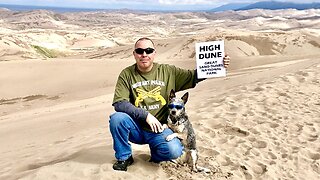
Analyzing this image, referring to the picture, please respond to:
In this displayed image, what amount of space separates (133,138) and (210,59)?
3.52ft

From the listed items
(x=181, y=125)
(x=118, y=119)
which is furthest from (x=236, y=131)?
(x=118, y=119)

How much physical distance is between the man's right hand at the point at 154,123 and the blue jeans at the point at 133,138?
15cm

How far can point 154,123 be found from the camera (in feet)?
12.8

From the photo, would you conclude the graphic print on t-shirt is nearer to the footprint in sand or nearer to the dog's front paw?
the dog's front paw

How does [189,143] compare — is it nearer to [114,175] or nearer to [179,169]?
[179,169]

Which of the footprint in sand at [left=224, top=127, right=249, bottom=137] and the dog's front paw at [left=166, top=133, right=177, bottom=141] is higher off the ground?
the dog's front paw at [left=166, top=133, right=177, bottom=141]

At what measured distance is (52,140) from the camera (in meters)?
7.21

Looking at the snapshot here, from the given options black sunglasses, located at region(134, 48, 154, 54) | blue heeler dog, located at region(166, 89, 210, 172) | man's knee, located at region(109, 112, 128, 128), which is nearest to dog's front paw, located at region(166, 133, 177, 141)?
blue heeler dog, located at region(166, 89, 210, 172)

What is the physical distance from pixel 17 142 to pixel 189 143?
176 inches

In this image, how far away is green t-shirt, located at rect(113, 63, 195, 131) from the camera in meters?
4.07

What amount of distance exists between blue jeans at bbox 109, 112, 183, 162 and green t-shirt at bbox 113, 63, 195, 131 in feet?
0.31

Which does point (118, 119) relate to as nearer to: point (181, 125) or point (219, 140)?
point (181, 125)

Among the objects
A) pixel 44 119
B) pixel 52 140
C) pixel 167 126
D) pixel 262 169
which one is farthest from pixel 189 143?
pixel 44 119

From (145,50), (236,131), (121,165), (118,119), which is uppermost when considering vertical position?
(145,50)
